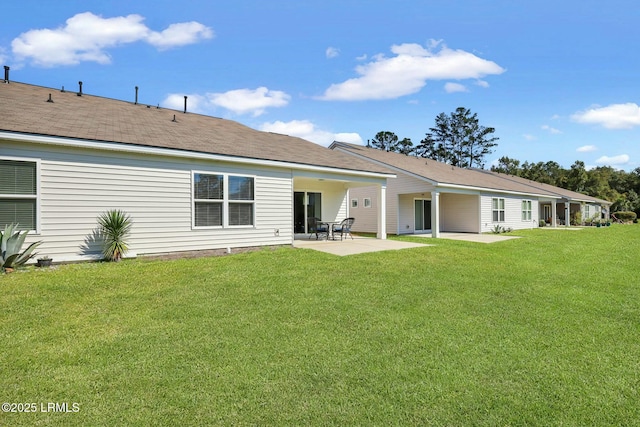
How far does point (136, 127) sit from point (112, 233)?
3533 mm

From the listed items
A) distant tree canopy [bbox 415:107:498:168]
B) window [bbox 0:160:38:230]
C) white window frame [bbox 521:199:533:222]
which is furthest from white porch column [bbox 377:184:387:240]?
distant tree canopy [bbox 415:107:498:168]

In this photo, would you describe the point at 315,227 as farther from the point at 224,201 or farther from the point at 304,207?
the point at 224,201

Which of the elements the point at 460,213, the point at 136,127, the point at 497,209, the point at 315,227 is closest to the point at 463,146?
the point at 497,209

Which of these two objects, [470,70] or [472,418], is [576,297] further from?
[470,70]

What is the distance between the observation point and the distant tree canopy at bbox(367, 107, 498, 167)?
55062 millimetres

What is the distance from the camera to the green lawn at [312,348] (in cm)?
285

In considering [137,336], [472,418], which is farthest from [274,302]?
[472,418]

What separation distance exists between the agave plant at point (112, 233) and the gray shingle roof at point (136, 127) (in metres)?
1.77

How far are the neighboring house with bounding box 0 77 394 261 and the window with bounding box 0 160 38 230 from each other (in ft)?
0.05

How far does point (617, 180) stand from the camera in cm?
5422

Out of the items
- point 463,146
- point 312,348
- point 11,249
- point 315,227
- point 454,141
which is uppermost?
point 454,141

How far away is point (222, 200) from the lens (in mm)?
9797

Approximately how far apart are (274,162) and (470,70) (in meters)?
13.3

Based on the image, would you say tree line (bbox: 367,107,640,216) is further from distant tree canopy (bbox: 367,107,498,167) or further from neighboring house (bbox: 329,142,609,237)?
neighboring house (bbox: 329,142,609,237)
